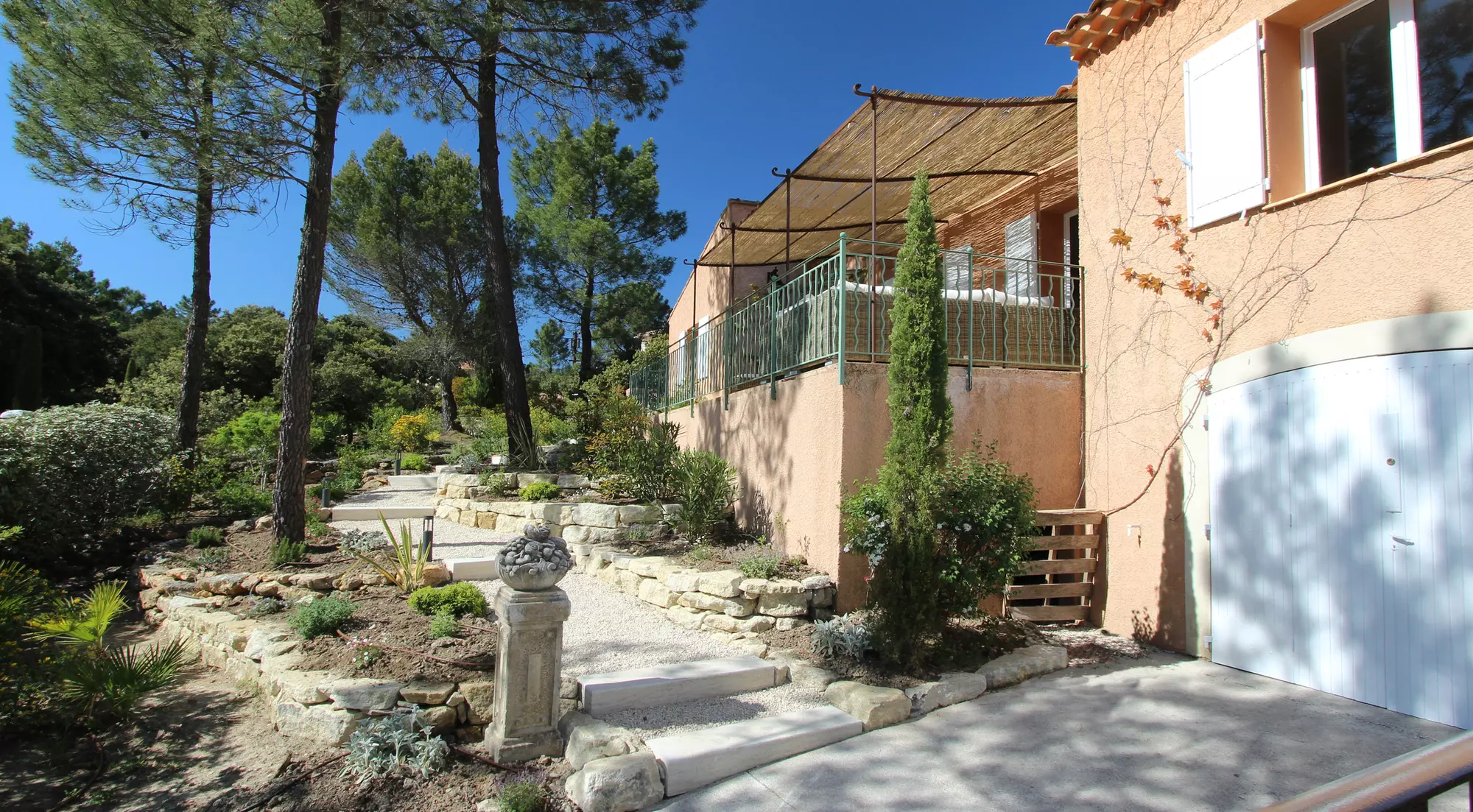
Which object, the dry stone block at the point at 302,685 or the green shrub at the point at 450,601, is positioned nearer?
the dry stone block at the point at 302,685

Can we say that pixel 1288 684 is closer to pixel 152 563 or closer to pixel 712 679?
pixel 712 679

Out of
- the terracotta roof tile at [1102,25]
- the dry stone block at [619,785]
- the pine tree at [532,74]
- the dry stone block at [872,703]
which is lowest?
the dry stone block at [619,785]

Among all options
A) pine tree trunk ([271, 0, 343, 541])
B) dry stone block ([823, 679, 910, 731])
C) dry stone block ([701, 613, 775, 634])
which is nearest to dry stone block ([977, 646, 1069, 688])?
dry stone block ([823, 679, 910, 731])

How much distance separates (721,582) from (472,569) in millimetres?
2830

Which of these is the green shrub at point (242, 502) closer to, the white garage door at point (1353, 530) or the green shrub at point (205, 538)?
the green shrub at point (205, 538)

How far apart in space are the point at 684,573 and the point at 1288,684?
406cm

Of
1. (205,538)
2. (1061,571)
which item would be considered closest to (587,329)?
(205,538)

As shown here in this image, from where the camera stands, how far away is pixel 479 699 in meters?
4.29

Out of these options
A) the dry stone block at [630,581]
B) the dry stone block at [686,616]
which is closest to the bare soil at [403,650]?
the dry stone block at [686,616]

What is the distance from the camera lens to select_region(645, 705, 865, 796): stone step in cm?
357

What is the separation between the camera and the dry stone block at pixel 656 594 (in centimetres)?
601

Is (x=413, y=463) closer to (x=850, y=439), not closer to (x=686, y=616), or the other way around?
(x=686, y=616)

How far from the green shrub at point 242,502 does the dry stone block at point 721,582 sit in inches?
273

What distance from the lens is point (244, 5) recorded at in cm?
760
